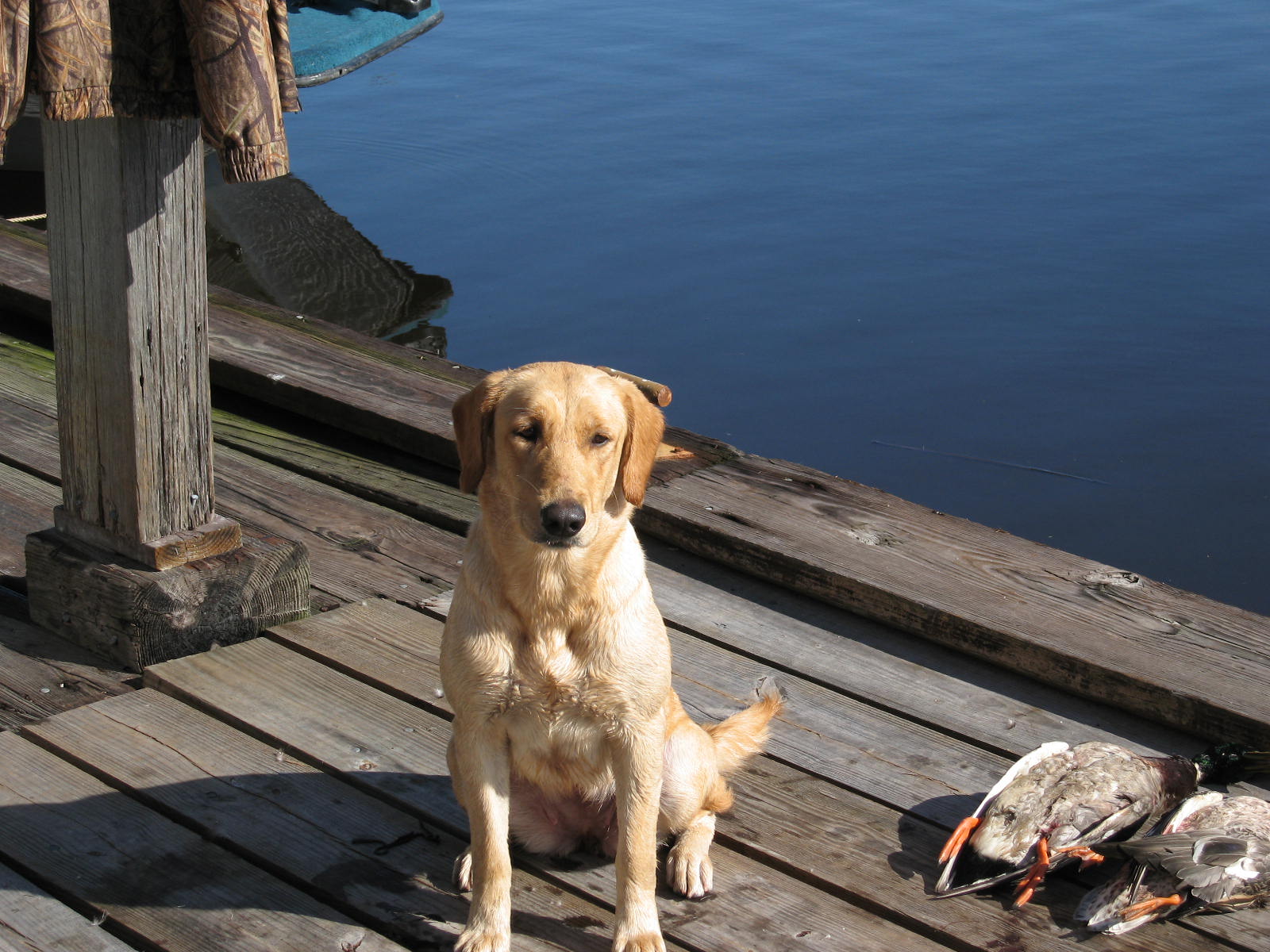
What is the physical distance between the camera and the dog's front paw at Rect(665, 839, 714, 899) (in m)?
2.63

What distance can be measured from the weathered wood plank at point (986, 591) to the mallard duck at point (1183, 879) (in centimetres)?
50

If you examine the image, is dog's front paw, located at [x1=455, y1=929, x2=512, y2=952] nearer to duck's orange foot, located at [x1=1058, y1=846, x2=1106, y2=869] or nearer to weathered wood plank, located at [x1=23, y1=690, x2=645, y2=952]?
weathered wood plank, located at [x1=23, y1=690, x2=645, y2=952]

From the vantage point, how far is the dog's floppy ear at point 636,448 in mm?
2518

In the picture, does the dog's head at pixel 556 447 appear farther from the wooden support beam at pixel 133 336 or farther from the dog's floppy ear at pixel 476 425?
the wooden support beam at pixel 133 336

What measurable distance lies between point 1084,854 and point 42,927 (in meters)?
1.98

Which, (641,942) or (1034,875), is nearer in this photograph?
(641,942)

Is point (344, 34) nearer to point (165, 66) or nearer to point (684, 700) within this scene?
point (165, 66)

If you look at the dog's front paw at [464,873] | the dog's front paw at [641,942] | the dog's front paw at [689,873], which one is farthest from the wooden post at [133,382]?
the dog's front paw at [641,942]

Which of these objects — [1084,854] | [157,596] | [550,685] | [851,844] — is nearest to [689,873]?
[851,844]

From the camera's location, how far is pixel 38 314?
5.65m

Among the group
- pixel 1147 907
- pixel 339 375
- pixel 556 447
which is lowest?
pixel 1147 907

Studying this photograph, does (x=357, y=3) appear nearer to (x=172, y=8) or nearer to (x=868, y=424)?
(x=868, y=424)

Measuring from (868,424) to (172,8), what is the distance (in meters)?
4.89

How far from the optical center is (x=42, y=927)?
2.50 meters
